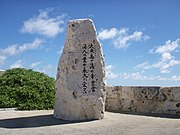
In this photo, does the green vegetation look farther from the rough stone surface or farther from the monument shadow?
the rough stone surface

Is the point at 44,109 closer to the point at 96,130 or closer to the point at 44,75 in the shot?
the point at 44,75

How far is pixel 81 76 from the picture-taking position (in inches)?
361

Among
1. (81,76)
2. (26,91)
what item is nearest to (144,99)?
(81,76)

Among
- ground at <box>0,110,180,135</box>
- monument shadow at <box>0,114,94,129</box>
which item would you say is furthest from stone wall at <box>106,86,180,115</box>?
monument shadow at <box>0,114,94,129</box>

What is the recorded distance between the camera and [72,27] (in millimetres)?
9453

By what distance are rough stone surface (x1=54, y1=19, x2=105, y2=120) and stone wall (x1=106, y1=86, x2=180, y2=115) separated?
2.68 metres

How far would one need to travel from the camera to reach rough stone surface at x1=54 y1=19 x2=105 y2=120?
29.3 ft

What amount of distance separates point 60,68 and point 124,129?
322 cm

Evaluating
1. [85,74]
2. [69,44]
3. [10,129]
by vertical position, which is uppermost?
[69,44]

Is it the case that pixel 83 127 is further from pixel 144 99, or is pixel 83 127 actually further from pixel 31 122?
pixel 144 99

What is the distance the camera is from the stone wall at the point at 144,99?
10.6 metres

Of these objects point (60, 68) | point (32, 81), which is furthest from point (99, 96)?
point (32, 81)

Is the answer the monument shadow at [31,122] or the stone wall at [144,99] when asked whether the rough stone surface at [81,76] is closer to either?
the monument shadow at [31,122]

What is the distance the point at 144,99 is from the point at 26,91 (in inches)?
191
